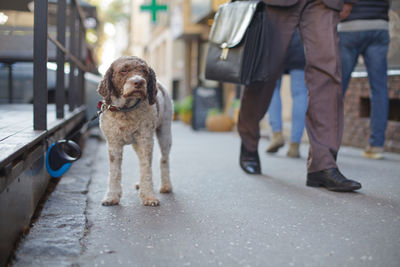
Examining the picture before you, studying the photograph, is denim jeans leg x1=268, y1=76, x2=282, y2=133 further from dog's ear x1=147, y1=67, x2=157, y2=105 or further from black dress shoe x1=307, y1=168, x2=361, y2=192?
dog's ear x1=147, y1=67, x2=157, y2=105

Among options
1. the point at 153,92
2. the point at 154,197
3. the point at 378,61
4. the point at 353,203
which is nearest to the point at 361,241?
the point at 353,203

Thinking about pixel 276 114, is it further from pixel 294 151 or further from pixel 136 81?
pixel 136 81

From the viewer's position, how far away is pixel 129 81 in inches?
116

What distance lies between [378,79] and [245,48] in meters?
2.23

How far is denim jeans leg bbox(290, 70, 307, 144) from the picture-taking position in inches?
223

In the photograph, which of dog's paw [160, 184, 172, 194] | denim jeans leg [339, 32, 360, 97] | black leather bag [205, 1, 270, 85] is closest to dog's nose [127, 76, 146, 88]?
dog's paw [160, 184, 172, 194]

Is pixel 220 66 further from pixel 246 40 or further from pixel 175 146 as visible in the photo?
pixel 175 146

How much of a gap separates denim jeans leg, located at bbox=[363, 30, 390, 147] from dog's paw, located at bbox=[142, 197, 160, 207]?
3.27 m

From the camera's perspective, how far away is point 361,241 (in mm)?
2354

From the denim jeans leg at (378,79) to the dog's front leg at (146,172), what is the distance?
3121 mm

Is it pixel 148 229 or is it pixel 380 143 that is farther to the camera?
pixel 380 143

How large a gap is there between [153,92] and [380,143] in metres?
3.44

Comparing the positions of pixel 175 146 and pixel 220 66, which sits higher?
pixel 220 66

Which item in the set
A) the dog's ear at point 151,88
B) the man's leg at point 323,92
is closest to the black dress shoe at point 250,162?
the man's leg at point 323,92
